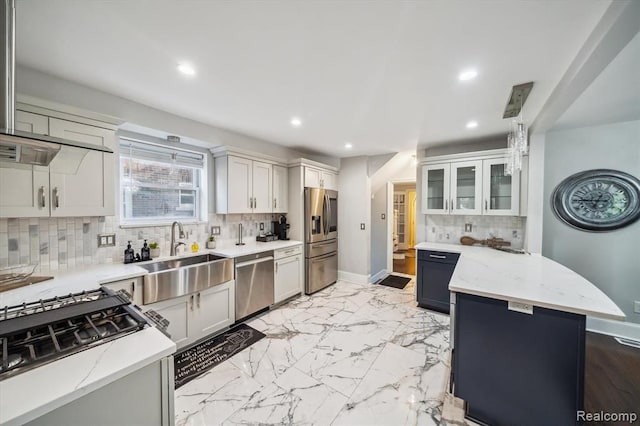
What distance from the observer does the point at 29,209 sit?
1796 mm

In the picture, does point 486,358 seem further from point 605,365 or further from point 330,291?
point 330,291

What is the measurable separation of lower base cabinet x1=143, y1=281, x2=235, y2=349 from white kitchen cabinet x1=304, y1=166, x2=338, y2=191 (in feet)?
6.79

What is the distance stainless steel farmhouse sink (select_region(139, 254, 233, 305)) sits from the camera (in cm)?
216

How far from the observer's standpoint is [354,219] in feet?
15.5

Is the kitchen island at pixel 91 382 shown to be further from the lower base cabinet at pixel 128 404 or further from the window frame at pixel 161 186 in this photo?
the window frame at pixel 161 186

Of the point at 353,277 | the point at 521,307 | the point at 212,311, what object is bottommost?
the point at 353,277

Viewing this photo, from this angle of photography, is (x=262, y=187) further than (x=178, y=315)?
Yes

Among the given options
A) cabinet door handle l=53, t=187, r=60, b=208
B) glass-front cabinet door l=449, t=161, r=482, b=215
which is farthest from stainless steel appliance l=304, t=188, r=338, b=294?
cabinet door handle l=53, t=187, r=60, b=208

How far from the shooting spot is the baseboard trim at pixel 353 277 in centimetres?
462

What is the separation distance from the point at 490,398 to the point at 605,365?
5.55ft

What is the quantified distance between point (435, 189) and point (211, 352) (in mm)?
3744

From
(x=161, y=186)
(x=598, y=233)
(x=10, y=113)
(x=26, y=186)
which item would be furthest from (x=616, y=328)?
(x=26, y=186)

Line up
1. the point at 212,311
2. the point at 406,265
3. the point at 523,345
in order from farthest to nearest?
1. the point at 406,265
2. the point at 212,311
3. the point at 523,345

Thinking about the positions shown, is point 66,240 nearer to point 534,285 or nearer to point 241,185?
point 241,185
